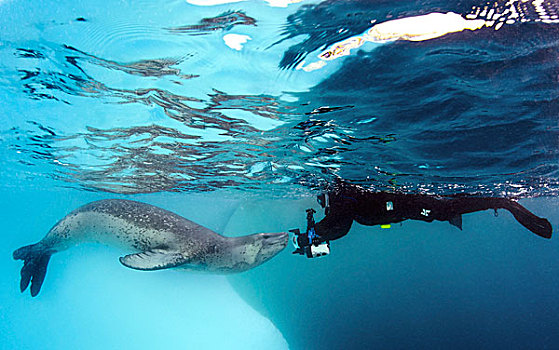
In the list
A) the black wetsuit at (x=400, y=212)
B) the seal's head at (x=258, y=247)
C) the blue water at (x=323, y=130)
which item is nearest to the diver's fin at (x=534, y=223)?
the black wetsuit at (x=400, y=212)

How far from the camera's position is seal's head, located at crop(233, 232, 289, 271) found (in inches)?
285

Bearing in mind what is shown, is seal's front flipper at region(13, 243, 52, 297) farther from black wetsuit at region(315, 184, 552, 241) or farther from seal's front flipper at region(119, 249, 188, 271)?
black wetsuit at region(315, 184, 552, 241)

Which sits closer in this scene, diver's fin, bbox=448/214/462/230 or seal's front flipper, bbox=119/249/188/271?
seal's front flipper, bbox=119/249/188/271

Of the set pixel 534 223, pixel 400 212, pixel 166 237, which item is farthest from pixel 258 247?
pixel 534 223

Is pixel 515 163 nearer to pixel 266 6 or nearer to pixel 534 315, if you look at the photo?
pixel 266 6

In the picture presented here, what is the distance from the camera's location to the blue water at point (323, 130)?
155 inches

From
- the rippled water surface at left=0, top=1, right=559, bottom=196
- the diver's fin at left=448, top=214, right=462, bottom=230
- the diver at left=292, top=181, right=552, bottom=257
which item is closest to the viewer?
the rippled water surface at left=0, top=1, right=559, bottom=196

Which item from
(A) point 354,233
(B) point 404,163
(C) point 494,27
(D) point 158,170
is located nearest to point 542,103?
(C) point 494,27

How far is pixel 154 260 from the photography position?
6.01 meters

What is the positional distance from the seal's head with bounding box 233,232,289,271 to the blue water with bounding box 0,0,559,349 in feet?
7.99

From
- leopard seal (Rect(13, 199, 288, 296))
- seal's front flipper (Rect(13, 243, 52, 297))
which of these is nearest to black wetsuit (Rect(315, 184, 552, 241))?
leopard seal (Rect(13, 199, 288, 296))

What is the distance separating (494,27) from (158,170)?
10960 millimetres

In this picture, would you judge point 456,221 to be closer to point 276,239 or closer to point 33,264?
point 276,239

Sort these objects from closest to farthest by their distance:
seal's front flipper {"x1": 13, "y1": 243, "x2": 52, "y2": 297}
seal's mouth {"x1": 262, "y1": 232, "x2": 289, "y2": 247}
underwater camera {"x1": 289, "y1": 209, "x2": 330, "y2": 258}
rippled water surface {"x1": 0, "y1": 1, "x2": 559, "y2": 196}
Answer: rippled water surface {"x1": 0, "y1": 1, "x2": 559, "y2": 196}, seal's mouth {"x1": 262, "y1": 232, "x2": 289, "y2": 247}, underwater camera {"x1": 289, "y1": 209, "x2": 330, "y2": 258}, seal's front flipper {"x1": 13, "y1": 243, "x2": 52, "y2": 297}
